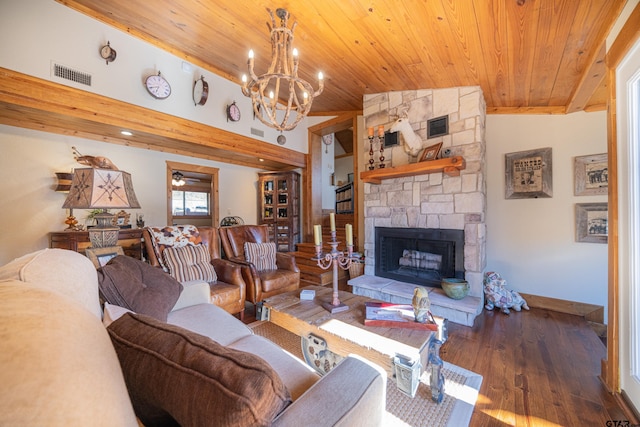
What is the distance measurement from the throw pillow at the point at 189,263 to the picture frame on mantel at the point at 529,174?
3.81 m

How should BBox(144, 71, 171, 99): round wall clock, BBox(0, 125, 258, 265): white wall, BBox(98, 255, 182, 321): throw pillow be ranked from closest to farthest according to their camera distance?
BBox(98, 255, 182, 321): throw pillow → BBox(0, 125, 258, 265): white wall → BBox(144, 71, 171, 99): round wall clock

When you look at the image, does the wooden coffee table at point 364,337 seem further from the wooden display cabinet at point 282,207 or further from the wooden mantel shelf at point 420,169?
the wooden display cabinet at point 282,207

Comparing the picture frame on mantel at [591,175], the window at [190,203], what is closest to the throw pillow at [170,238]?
the picture frame on mantel at [591,175]

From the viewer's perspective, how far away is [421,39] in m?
2.31

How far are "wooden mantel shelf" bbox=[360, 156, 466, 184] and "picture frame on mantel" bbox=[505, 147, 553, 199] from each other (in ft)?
3.02

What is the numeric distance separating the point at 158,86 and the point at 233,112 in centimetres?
104

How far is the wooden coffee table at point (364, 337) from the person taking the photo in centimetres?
130

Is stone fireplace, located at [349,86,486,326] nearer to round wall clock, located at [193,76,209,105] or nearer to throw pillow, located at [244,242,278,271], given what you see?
throw pillow, located at [244,242,278,271]

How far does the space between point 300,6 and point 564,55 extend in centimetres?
235

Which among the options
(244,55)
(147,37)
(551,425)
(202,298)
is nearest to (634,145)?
(551,425)

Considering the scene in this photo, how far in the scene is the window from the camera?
7.62 m

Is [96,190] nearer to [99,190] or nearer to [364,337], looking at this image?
[99,190]

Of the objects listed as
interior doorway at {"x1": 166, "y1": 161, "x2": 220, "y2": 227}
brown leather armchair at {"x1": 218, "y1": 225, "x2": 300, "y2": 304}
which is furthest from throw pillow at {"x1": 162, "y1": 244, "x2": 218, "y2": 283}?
interior doorway at {"x1": 166, "y1": 161, "x2": 220, "y2": 227}

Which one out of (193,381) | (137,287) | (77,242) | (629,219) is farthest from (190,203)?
(629,219)
